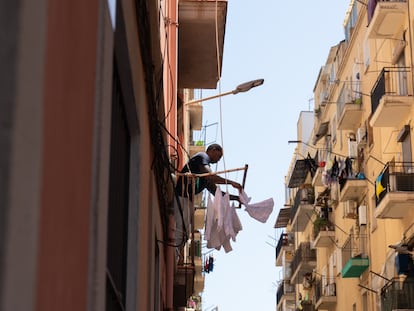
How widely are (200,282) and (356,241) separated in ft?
64.8

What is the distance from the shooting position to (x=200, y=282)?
6069cm

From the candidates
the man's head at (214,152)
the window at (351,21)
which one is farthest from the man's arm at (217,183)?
the window at (351,21)

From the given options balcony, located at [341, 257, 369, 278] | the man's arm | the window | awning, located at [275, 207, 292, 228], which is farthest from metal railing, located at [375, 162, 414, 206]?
awning, located at [275, 207, 292, 228]

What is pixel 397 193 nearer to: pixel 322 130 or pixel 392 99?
pixel 392 99

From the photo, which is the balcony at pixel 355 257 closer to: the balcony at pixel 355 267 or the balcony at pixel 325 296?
the balcony at pixel 355 267

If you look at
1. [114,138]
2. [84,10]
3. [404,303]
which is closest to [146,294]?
[114,138]

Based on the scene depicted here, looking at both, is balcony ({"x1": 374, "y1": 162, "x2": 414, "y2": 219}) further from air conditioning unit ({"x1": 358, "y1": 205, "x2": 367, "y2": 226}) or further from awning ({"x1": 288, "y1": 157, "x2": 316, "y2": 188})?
awning ({"x1": 288, "y1": 157, "x2": 316, "y2": 188})

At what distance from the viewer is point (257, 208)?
1156 cm

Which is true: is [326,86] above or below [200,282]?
above

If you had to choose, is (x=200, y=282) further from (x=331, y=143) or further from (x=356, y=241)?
(x=356, y=241)

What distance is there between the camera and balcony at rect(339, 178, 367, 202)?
40500mm

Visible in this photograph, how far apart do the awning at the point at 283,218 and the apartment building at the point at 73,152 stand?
59989mm

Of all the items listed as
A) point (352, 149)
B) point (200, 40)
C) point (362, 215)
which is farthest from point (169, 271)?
point (352, 149)

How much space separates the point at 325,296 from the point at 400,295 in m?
16.2
